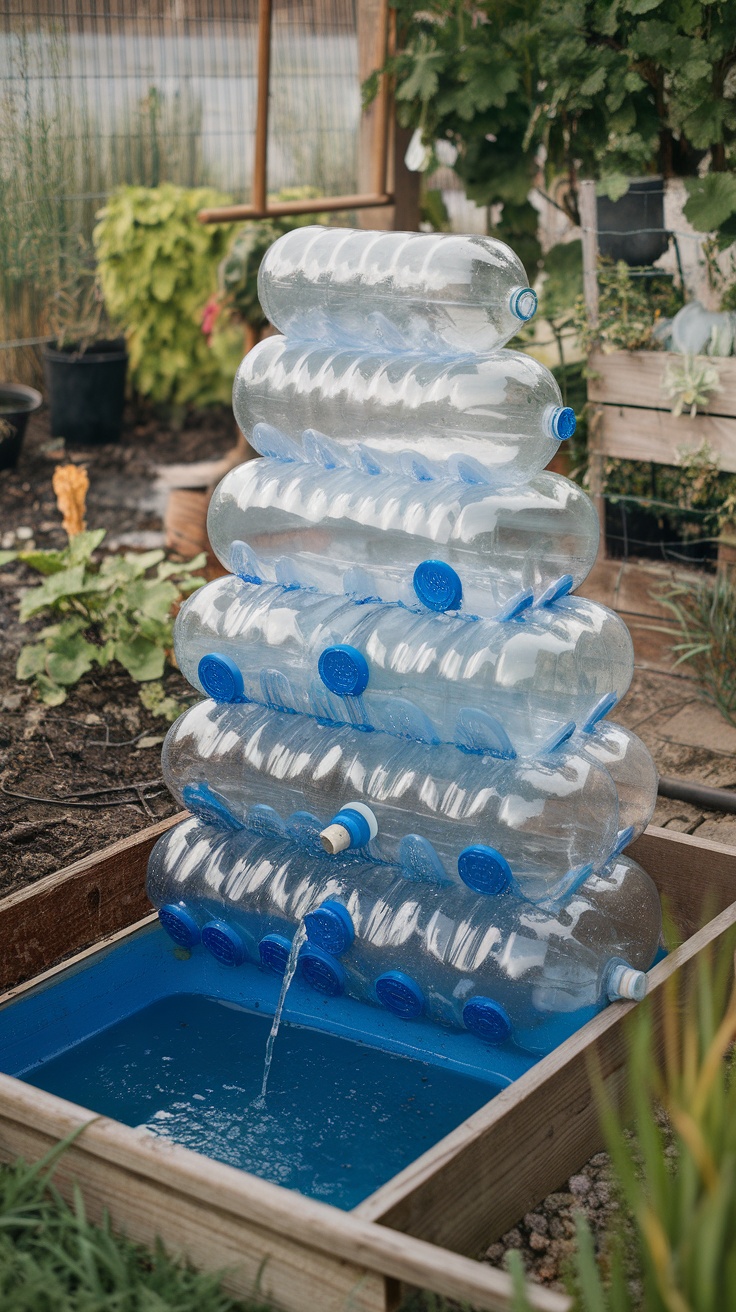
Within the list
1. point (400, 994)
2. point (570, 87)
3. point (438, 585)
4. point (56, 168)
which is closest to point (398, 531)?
point (438, 585)

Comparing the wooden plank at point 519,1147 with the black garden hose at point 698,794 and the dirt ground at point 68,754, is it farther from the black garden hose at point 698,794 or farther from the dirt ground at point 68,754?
the dirt ground at point 68,754

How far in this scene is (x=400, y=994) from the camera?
2359mm

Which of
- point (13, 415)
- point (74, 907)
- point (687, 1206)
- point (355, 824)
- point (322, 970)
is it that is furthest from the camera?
point (13, 415)

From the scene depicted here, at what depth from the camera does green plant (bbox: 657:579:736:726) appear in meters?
3.89

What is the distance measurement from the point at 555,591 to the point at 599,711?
221 millimetres

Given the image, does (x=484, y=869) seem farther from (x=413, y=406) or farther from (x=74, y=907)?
(x=74, y=907)

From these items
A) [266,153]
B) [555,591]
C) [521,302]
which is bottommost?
[555,591]

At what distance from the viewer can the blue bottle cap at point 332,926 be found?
7.74ft

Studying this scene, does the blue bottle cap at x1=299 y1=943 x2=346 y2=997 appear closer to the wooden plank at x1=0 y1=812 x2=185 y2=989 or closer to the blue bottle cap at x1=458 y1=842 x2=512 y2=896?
the blue bottle cap at x1=458 y1=842 x2=512 y2=896

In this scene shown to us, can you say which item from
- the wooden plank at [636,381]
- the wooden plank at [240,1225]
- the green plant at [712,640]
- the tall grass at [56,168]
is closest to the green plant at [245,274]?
the tall grass at [56,168]

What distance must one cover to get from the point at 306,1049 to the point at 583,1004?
52cm

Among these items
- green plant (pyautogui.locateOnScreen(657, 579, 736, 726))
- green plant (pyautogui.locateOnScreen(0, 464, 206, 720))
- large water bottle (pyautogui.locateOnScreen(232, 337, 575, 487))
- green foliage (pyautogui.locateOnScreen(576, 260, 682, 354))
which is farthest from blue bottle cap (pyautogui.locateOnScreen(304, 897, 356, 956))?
green foliage (pyautogui.locateOnScreen(576, 260, 682, 354))

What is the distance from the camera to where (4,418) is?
19.7 feet

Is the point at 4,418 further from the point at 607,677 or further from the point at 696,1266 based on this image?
the point at 696,1266
